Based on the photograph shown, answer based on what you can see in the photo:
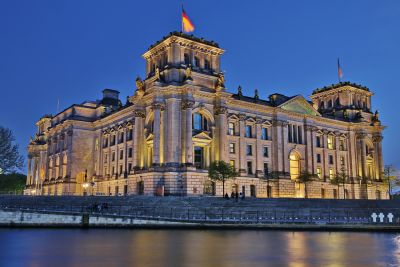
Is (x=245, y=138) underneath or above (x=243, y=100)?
underneath

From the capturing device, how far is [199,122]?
243 feet

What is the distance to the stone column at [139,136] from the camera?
74938 millimetres

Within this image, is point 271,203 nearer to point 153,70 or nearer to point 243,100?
point 243,100

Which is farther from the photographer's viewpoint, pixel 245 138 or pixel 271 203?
pixel 245 138

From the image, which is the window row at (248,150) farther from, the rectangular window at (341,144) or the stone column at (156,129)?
the rectangular window at (341,144)

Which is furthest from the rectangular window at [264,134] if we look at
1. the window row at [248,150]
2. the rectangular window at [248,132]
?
the rectangular window at [248,132]

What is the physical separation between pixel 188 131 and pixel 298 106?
31.8 metres

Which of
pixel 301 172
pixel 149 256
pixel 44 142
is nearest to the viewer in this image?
pixel 149 256

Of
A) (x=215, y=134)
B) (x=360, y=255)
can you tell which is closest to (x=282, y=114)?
(x=215, y=134)

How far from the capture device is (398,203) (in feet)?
216

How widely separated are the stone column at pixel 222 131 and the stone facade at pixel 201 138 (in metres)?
0.18

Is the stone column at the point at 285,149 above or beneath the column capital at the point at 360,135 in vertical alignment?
beneath

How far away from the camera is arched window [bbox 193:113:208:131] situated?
73312 mm

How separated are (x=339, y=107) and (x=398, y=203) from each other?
1680 inches
